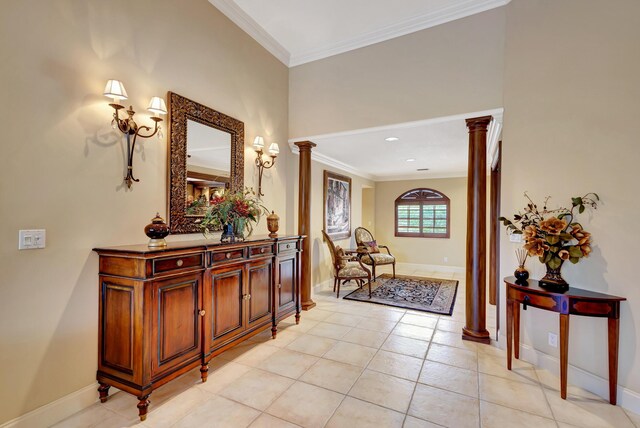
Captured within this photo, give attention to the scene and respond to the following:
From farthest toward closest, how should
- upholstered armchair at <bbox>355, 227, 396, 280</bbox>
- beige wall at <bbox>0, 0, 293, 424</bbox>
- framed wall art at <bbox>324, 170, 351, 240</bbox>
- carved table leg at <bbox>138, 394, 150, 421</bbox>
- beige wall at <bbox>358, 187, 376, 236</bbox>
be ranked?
beige wall at <bbox>358, 187, 376, 236</bbox>, upholstered armchair at <bbox>355, 227, 396, 280</bbox>, framed wall art at <bbox>324, 170, 351, 240</bbox>, carved table leg at <bbox>138, 394, 150, 421</bbox>, beige wall at <bbox>0, 0, 293, 424</bbox>

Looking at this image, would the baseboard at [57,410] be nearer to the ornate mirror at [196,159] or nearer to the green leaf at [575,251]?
the ornate mirror at [196,159]

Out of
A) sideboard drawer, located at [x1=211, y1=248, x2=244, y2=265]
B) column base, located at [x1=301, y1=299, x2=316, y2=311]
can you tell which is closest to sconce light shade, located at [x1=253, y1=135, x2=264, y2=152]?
sideboard drawer, located at [x1=211, y1=248, x2=244, y2=265]

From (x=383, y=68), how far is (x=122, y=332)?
3.68 metres

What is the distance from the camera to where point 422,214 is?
24.3ft

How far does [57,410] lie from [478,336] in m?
3.61

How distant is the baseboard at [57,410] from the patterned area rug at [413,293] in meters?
3.42

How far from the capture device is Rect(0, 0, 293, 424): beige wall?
1.68m

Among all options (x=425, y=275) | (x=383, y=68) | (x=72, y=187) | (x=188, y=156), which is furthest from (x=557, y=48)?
(x=425, y=275)

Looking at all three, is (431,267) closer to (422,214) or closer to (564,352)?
(422,214)

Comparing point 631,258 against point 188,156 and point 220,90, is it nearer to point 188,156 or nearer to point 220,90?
point 188,156

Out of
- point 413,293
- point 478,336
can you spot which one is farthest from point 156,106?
point 413,293

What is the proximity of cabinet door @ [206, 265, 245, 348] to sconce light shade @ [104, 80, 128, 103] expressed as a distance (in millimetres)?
1436

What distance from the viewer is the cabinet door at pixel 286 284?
319 centimetres

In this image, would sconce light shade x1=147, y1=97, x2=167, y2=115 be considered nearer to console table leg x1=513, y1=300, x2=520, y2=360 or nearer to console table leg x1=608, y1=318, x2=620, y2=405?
console table leg x1=513, y1=300, x2=520, y2=360
